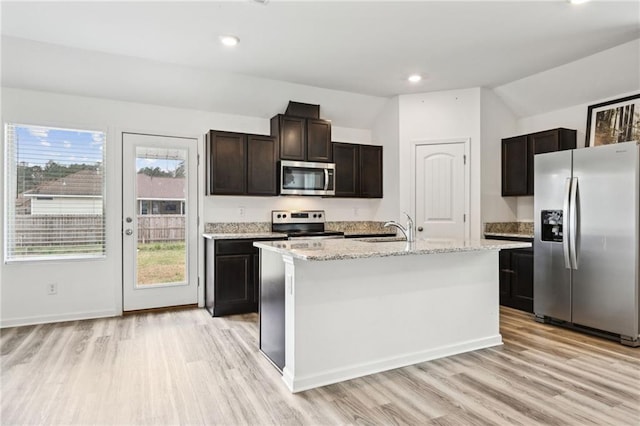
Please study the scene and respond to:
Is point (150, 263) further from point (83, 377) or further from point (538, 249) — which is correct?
point (538, 249)

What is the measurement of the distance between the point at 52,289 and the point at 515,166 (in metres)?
5.53

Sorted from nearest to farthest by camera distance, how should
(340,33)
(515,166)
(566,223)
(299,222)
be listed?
(340,33)
(566,223)
(515,166)
(299,222)

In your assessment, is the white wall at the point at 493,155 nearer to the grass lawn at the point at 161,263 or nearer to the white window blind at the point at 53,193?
the grass lawn at the point at 161,263

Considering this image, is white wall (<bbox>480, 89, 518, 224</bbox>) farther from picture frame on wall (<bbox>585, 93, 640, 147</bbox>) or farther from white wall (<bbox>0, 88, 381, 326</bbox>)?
white wall (<bbox>0, 88, 381, 326</bbox>)

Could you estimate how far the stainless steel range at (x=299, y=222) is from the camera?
16.7 feet

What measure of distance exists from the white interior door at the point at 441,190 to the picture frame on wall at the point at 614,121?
4.48 feet

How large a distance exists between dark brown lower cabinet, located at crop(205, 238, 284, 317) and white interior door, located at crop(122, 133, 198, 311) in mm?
418

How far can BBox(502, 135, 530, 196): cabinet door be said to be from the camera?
475cm

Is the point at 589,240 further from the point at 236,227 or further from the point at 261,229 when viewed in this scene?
the point at 236,227

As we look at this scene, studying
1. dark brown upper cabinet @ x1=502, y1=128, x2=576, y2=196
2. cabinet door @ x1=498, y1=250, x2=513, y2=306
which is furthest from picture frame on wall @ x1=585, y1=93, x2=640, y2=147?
cabinet door @ x1=498, y1=250, x2=513, y2=306

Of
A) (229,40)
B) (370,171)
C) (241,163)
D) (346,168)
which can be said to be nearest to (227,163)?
(241,163)

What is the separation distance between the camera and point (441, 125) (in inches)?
197

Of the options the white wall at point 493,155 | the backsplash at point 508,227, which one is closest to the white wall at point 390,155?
the white wall at point 493,155

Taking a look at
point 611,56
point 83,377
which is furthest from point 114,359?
point 611,56
